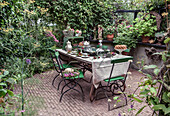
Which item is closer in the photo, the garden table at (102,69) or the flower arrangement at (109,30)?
the garden table at (102,69)

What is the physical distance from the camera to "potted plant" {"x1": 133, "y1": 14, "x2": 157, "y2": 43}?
4203mm

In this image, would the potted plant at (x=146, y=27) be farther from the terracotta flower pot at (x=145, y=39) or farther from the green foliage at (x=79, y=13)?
the green foliage at (x=79, y=13)

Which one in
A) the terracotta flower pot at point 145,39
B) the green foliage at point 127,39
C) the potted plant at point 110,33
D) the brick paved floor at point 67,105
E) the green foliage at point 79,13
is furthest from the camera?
the potted plant at point 110,33

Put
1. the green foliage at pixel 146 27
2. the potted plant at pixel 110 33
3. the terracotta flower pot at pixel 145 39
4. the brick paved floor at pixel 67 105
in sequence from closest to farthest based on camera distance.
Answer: the brick paved floor at pixel 67 105
the green foliage at pixel 146 27
the terracotta flower pot at pixel 145 39
the potted plant at pixel 110 33

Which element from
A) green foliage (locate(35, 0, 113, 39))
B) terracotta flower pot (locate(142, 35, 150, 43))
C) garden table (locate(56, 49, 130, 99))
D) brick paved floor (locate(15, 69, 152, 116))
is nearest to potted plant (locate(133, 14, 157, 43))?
terracotta flower pot (locate(142, 35, 150, 43))

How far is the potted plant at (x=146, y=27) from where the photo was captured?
13.8 feet

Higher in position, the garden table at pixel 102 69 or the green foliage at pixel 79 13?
the green foliage at pixel 79 13

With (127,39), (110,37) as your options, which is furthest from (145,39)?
(110,37)

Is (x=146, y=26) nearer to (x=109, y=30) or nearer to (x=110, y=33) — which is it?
(x=110, y=33)

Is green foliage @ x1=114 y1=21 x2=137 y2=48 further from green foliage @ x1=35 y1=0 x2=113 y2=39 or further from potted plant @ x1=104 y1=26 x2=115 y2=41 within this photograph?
green foliage @ x1=35 y1=0 x2=113 y2=39

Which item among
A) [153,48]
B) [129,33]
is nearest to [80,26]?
[129,33]

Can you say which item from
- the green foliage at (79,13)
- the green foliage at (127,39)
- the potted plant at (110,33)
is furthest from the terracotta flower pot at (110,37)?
the green foliage at (79,13)

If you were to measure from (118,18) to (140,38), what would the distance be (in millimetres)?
1770

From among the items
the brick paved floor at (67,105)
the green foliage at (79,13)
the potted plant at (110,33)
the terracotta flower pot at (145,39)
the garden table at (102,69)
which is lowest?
the brick paved floor at (67,105)
